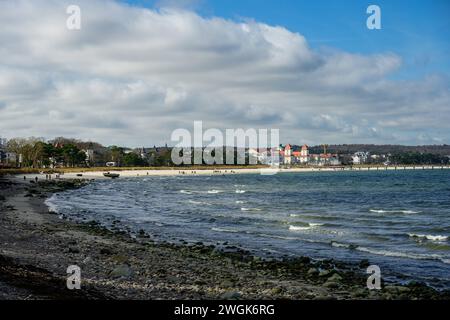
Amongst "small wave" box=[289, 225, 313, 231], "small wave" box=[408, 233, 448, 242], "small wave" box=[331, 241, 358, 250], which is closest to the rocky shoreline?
"small wave" box=[331, 241, 358, 250]

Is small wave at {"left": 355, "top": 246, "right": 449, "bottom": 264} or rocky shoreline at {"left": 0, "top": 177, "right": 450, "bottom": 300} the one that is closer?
rocky shoreline at {"left": 0, "top": 177, "right": 450, "bottom": 300}

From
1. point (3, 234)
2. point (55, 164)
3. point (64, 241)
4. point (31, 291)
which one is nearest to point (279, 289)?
point (31, 291)

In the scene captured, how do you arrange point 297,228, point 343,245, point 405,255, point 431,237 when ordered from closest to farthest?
point 405,255 < point 343,245 < point 431,237 < point 297,228

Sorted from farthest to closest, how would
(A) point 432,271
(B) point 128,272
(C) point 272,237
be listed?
(C) point 272,237 → (A) point 432,271 → (B) point 128,272

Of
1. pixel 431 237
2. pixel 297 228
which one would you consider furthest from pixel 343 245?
pixel 297 228

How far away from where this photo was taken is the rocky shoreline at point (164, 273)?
12.7 metres

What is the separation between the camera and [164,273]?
1595 centimetres

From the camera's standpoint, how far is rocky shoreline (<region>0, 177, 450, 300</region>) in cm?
1273

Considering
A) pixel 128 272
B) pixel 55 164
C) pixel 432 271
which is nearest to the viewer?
pixel 128 272

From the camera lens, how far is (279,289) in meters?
14.2

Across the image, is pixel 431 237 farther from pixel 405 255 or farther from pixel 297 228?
pixel 297 228

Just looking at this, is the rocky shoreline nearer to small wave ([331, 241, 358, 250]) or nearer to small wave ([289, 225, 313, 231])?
small wave ([331, 241, 358, 250])

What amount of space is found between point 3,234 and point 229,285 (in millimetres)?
13626
